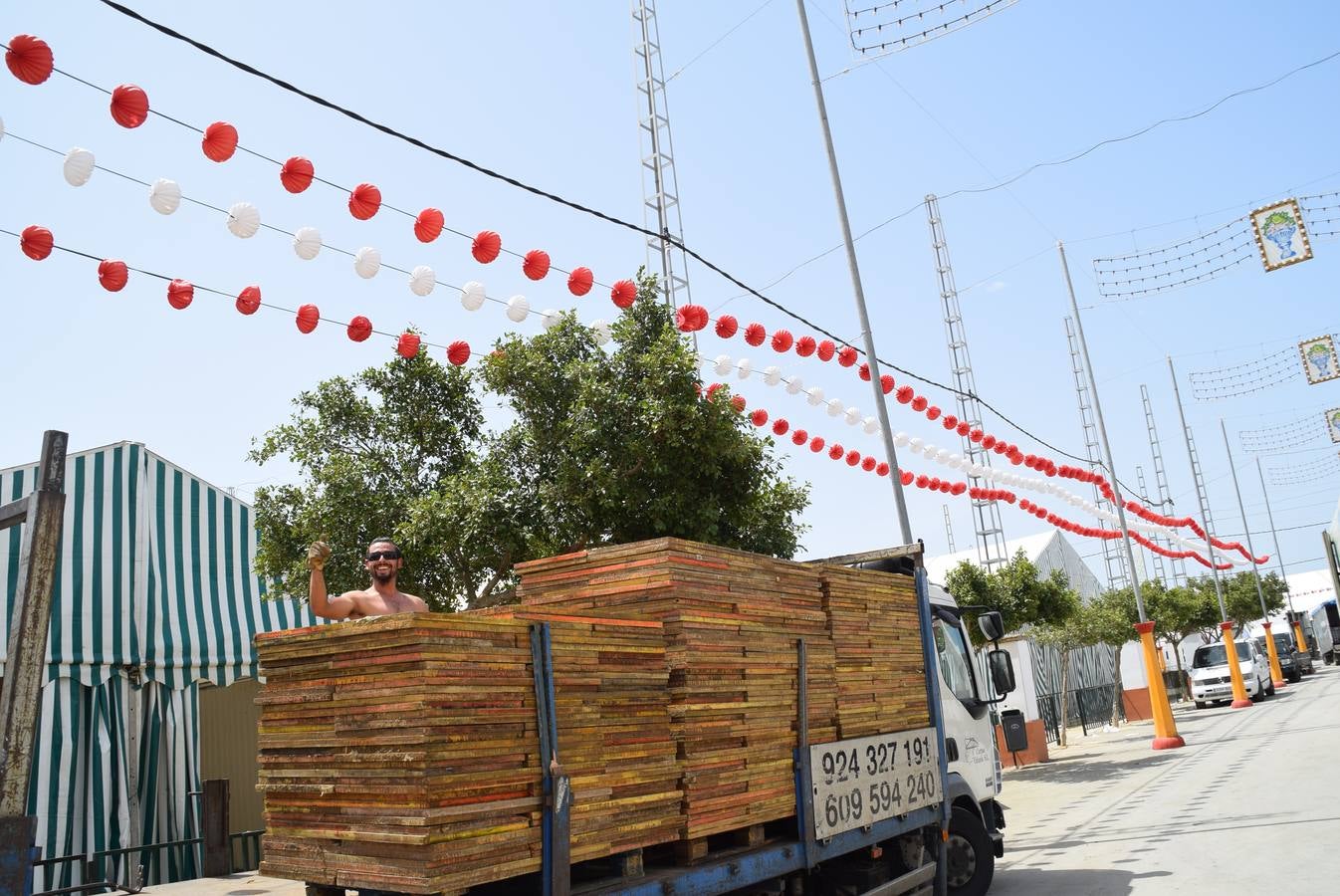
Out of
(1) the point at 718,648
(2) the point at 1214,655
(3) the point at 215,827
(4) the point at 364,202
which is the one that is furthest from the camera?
(2) the point at 1214,655

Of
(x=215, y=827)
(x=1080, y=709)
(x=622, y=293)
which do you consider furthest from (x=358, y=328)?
(x=1080, y=709)

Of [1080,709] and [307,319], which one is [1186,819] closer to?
[307,319]

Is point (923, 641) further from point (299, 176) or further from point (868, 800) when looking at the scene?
point (299, 176)

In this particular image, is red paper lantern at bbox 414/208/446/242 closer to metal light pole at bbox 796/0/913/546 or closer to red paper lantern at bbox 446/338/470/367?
red paper lantern at bbox 446/338/470/367

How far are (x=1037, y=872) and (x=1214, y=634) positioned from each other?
52351 mm

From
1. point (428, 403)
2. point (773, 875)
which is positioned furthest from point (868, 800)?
point (428, 403)

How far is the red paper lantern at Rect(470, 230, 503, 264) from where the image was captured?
9.81 metres

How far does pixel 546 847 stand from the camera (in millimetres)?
4488

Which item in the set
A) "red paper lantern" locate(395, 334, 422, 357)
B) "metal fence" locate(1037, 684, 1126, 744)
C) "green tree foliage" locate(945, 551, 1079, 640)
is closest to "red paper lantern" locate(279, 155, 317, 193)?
"red paper lantern" locate(395, 334, 422, 357)

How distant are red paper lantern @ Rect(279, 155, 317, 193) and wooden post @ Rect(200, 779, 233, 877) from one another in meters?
8.65

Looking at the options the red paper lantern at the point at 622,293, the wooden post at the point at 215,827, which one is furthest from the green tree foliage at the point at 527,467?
the wooden post at the point at 215,827

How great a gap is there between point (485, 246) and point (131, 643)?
7.62 metres

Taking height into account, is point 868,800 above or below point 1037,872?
above

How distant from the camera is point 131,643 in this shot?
1335 centimetres
